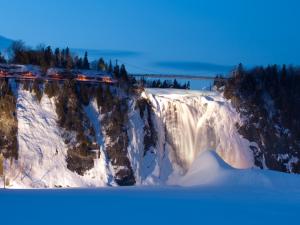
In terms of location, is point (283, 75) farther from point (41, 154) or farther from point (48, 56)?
point (41, 154)

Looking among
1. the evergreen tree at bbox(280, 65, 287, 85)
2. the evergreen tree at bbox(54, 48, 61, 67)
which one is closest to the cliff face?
the evergreen tree at bbox(54, 48, 61, 67)

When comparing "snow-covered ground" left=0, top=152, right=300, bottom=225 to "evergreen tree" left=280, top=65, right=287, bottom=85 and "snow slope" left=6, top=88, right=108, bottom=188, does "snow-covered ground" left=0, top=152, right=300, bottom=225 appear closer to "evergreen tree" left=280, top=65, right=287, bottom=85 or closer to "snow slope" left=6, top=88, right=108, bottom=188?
"snow slope" left=6, top=88, right=108, bottom=188

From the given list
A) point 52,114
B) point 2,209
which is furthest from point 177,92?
point 2,209

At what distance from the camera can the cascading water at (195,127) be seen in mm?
32094

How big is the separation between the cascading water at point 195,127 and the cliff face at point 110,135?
6 cm

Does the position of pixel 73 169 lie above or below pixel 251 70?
below

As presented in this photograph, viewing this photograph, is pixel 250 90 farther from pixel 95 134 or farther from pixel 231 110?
pixel 95 134

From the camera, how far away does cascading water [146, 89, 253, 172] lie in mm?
32094

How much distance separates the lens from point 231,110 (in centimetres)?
3366

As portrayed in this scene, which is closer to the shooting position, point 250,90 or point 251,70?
point 250,90

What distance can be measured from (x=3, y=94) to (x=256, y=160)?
14.9 m

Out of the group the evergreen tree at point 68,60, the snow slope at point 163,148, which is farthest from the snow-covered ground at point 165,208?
the evergreen tree at point 68,60

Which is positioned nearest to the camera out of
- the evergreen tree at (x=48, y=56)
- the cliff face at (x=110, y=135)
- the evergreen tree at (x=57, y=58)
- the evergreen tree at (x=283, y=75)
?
the cliff face at (x=110, y=135)

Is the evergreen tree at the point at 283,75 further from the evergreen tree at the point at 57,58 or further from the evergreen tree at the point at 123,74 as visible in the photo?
the evergreen tree at the point at 57,58
